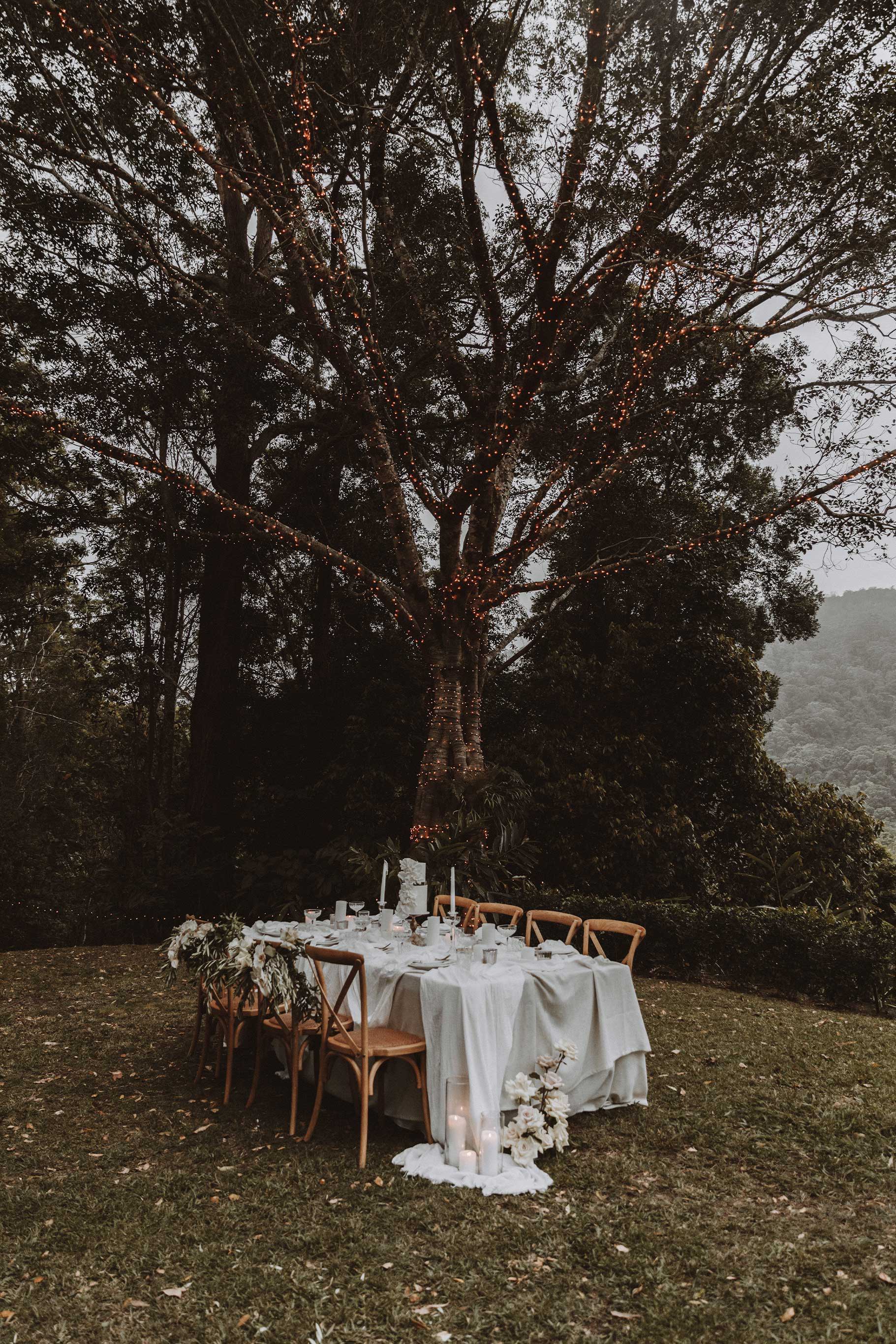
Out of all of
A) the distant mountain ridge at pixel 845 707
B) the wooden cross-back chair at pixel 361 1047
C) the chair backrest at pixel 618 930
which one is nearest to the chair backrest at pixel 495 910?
the chair backrest at pixel 618 930

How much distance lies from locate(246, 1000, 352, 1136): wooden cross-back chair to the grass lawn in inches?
6.4

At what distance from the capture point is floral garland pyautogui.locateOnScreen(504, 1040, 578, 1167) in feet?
11.7

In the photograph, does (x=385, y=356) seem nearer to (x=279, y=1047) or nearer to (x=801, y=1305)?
(x=279, y=1047)

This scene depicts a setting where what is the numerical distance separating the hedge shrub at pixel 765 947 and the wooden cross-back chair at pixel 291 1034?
4.58 meters

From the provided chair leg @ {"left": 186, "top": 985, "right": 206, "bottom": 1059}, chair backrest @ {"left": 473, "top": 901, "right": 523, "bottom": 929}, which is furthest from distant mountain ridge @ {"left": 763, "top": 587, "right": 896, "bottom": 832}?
chair leg @ {"left": 186, "top": 985, "right": 206, "bottom": 1059}

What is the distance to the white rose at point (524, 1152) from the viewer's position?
353 cm

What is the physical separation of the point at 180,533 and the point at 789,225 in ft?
25.9

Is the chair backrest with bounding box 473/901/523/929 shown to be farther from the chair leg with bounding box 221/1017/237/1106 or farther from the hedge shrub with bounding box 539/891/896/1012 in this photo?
the hedge shrub with bounding box 539/891/896/1012

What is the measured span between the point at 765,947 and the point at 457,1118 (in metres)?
4.97

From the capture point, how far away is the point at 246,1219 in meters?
3.10

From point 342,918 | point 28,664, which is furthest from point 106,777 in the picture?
point 342,918

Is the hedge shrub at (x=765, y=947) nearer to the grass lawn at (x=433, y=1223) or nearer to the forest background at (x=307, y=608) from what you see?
the forest background at (x=307, y=608)

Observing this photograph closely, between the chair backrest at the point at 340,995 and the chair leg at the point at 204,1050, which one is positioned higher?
the chair backrest at the point at 340,995

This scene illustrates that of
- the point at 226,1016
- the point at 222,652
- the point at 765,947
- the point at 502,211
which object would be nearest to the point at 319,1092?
the point at 226,1016
